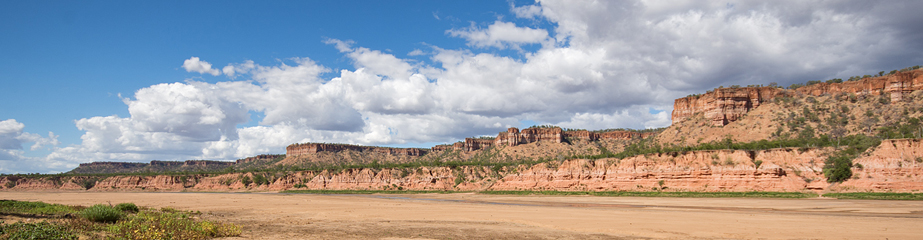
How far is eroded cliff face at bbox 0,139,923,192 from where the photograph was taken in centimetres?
→ 4206

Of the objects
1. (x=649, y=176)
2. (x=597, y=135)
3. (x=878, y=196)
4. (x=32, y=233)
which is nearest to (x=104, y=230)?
(x=32, y=233)

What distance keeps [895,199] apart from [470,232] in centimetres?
4078

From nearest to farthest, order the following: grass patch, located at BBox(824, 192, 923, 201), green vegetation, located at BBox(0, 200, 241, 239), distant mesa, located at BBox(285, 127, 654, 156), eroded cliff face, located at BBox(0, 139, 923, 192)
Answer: green vegetation, located at BBox(0, 200, 241, 239) → grass patch, located at BBox(824, 192, 923, 201) → eroded cliff face, located at BBox(0, 139, 923, 192) → distant mesa, located at BBox(285, 127, 654, 156)

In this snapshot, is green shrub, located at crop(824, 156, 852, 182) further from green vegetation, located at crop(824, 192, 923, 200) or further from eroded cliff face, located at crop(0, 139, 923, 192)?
green vegetation, located at crop(824, 192, 923, 200)

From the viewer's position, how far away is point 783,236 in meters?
17.0

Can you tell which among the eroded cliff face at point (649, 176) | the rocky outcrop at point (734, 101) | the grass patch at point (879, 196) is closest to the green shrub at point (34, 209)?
the eroded cliff face at point (649, 176)

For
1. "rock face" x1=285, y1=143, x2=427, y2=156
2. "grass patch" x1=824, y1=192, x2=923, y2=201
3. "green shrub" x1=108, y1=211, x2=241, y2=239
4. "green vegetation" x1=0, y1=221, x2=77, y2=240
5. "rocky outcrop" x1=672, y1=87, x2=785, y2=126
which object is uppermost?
"rocky outcrop" x1=672, y1=87, x2=785, y2=126

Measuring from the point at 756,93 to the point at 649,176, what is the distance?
39.4 m

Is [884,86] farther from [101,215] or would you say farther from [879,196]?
[101,215]

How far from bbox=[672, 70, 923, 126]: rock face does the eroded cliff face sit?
27.3 metres

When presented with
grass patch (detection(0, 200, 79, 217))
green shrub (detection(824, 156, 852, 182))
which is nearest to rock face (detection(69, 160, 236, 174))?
grass patch (detection(0, 200, 79, 217))

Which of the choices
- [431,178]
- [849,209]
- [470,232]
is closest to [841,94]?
[849,209]

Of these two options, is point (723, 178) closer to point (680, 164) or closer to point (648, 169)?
point (680, 164)

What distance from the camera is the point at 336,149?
6639 inches
